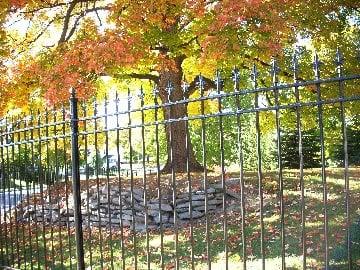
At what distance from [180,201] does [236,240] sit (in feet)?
9.79

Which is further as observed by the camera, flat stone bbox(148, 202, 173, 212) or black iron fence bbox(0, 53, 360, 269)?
flat stone bbox(148, 202, 173, 212)

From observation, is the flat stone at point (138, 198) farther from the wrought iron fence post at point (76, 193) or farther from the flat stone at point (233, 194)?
the wrought iron fence post at point (76, 193)

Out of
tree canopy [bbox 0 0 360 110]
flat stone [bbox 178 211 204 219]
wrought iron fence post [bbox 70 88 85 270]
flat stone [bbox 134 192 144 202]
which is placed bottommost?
flat stone [bbox 178 211 204 219]

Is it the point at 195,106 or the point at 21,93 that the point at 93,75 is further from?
the point at 195,106

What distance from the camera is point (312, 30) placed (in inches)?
482

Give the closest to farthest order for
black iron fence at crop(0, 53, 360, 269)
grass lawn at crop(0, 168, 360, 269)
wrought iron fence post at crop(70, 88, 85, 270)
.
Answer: black iron fence at crop(0, 53, 360, 269)
wrought iron fence post at crop(70, 88, 85, 270)
grass lawn at crop(0, 168, 360, 269)

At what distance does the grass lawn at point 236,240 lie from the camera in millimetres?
6719

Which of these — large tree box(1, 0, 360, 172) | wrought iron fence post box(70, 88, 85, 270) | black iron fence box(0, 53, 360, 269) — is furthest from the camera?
large tree box(1, 0, 360, 172)

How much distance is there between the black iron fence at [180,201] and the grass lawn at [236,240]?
3 cm

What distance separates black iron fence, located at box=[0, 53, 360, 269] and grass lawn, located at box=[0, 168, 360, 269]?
29 mm

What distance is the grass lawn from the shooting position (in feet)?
22.0

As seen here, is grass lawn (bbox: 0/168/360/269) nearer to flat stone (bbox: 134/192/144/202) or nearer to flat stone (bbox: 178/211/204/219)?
flat stone (bbox: 178/211/204/219)

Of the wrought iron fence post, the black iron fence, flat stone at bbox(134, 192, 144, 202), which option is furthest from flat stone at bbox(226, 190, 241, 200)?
the wrought iron fence post

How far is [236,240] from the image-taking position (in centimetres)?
813
